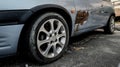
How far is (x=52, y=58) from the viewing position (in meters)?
3.16

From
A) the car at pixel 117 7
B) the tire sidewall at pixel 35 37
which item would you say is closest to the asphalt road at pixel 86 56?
the tire sidewall at pixel 35 37

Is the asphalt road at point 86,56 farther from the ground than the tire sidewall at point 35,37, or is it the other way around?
the tire sidewall at point 35,37

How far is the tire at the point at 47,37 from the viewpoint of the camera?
288cm

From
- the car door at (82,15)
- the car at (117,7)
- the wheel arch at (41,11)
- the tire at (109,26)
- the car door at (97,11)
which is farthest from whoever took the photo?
the car at (117,7)

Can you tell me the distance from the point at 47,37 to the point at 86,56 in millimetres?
858

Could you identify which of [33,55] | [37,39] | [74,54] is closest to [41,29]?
[37,39]

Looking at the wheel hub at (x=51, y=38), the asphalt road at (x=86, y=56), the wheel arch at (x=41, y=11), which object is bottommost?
the asphalt road at (x=86, y=56)

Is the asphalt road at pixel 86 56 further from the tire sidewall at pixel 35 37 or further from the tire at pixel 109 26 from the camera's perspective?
the tire at pixel 109 26

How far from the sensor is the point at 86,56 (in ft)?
11.6

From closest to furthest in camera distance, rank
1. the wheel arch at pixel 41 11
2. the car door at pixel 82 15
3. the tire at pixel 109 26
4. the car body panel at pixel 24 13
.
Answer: the car body panel at pixel 24 13 → the wheel arch at pixel 41 11 → the car door at pixel 82 15 → the tire at pixel 109 26

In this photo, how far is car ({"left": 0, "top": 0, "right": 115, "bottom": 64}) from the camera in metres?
2.67

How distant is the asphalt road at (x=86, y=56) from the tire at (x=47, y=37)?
0.15 metres

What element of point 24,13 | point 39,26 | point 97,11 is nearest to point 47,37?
point 39,26

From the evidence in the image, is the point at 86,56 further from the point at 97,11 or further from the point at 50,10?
the point at 97,11
